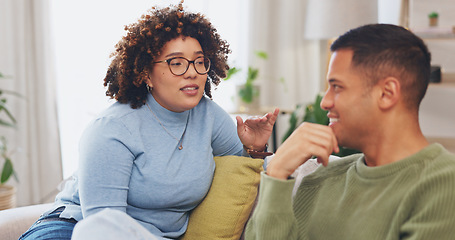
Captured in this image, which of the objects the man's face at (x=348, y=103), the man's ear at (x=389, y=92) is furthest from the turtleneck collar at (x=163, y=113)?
the man's ear at (x=389, y=92)

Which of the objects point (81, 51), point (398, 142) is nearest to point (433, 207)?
point (398, 142)

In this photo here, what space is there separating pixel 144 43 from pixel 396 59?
0.83 m

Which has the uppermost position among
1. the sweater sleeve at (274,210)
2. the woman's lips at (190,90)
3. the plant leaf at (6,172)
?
the woman's lips at (190,90)

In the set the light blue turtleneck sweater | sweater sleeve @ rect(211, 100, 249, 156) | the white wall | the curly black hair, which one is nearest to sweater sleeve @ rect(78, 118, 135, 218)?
the light blue turtleneck sweater

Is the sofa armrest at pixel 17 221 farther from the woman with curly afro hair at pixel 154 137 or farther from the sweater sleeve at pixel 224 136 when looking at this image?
the sweater sleeve at pixel 224 136

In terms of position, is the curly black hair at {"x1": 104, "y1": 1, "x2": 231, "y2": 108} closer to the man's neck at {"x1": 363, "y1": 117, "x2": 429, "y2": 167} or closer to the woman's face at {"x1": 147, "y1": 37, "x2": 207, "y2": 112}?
the woman's face at {"x1": 147, "y1": 37, "x2": 207, "y2": 112}

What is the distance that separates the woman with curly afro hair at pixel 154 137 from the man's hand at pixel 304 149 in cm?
49

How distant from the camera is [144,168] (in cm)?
163

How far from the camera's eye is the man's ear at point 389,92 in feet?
3.80

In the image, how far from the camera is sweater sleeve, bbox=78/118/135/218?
60.6 inches

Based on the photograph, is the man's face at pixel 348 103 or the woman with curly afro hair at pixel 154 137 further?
the woman with curly afro hair at pixel 154 137

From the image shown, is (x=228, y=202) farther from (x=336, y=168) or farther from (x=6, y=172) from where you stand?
(x=6, y=172)

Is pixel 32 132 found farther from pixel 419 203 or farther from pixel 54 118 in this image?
pixel 419 203

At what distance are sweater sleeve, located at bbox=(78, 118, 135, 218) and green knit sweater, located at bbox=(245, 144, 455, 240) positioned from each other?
0.44 meters
